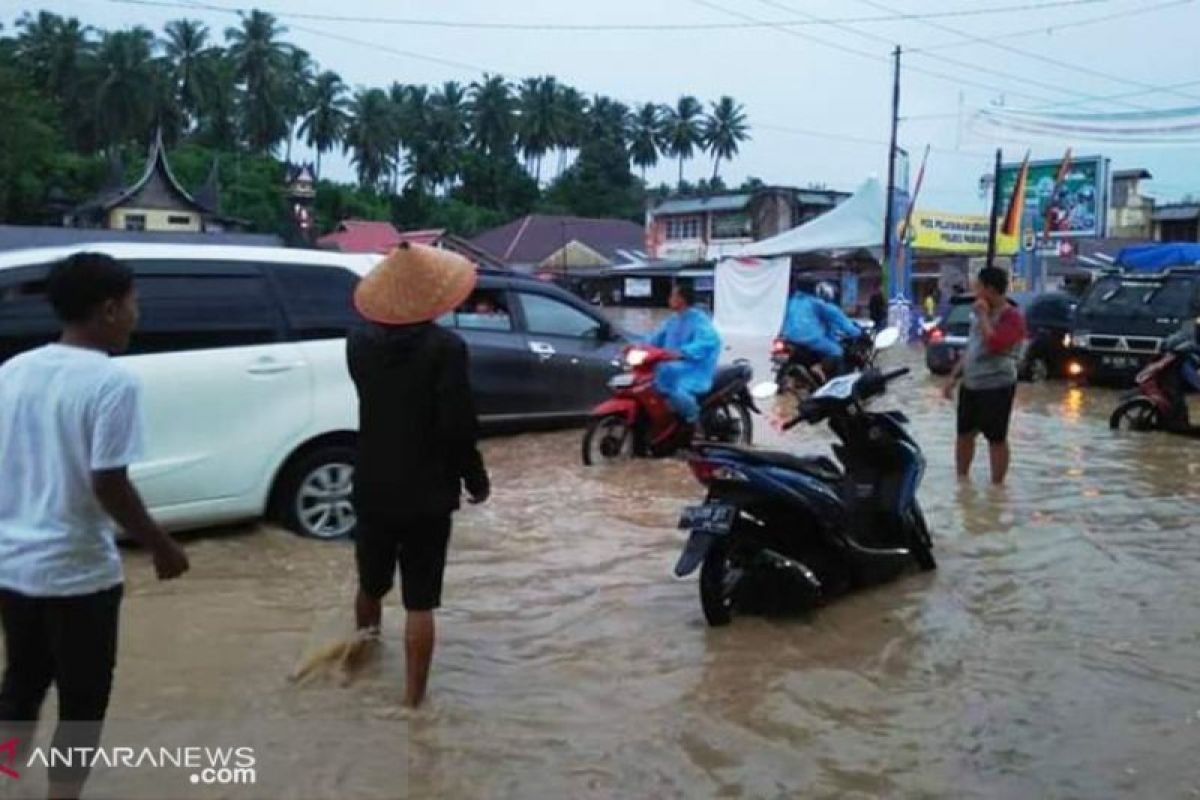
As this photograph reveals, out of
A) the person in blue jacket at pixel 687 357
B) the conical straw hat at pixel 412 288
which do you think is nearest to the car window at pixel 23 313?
the conical straw hat at pixel 412 288

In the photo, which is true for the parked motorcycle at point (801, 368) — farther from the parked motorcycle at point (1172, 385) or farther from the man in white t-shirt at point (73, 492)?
the man in white t-shirt at point (73, 492)

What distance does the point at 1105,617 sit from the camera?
18.4 feet

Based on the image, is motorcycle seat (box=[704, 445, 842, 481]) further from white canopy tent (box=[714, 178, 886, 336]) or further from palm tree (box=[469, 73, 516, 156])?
palm tree (box=[469, 73, 516, 156])

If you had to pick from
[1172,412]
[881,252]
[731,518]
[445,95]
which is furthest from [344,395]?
[445,95]

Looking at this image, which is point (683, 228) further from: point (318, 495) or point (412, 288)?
Result: point (412, 288)

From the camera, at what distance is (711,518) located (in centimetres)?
516

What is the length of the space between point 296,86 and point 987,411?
2889 inches

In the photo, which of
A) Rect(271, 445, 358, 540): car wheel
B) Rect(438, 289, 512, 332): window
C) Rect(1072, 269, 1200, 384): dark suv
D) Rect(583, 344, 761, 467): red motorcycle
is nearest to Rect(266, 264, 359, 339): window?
Rect(271, 445, 358, 540): car wheel

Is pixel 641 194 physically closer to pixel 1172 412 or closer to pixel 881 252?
pixel 881 252

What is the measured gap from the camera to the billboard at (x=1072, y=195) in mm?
36156

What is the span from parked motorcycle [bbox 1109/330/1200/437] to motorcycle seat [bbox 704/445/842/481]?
23.2 ft

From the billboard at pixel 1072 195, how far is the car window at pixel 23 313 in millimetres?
34020

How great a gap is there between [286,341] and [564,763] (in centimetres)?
334

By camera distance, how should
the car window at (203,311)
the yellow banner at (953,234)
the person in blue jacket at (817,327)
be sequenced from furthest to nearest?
the yellow banner at (953,234) < the person in blue jacket at (817,327) < the car window at (203,311)
